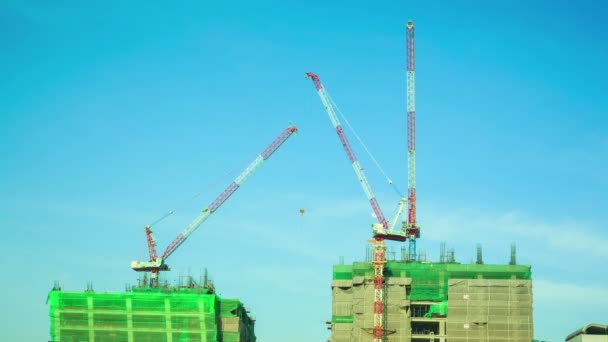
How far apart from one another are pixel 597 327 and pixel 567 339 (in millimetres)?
17744

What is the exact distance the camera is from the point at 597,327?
17788 centimetres

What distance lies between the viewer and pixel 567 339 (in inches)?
7672

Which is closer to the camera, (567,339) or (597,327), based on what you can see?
(597,327)
